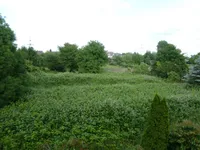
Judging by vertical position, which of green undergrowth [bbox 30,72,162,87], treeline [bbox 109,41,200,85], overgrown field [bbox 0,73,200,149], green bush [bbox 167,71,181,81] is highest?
treeline [bbox 109,41,200,85]

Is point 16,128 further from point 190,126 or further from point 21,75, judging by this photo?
point 190,126

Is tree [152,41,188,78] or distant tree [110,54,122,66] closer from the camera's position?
tree [152,41,188,78]

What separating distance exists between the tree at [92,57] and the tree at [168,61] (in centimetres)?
529

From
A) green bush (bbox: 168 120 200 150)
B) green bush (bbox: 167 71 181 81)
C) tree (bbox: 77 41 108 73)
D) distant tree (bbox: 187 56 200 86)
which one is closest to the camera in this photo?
green bush (bbox: 168 120 200 150)

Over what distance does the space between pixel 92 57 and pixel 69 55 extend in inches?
164

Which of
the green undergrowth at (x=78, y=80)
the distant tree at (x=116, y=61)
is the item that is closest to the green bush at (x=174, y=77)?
the green undergrowth at (x=78, y=80)

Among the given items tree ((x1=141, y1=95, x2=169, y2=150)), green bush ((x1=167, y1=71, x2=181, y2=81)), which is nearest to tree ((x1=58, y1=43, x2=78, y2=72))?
green bush ((x1=167, y1=71, x2=181, y2=81))

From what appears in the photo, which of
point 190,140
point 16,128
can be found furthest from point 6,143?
point 190,140

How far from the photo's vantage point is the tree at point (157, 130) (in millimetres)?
4172

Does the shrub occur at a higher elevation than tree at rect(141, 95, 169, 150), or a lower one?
higher

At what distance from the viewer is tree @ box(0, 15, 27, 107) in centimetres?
756

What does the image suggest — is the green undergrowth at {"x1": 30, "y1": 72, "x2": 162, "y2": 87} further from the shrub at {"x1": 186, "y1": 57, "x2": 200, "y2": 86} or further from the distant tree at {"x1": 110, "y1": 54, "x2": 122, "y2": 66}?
the distant tree at {"x1": 110, "y1": 54, "x2": 122, "y2": 66}

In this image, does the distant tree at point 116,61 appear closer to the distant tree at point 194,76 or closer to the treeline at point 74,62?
the treeline at point 74,62

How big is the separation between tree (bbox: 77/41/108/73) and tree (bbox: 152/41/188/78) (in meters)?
5.29
